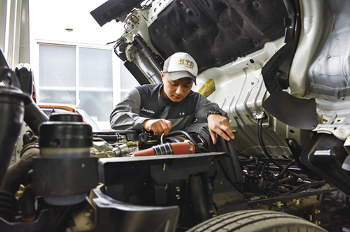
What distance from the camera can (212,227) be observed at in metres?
0.82

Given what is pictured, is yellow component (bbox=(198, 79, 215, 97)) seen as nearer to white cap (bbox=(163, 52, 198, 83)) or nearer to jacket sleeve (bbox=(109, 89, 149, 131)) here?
white cap (bbox=(163, 52, 198, 83))

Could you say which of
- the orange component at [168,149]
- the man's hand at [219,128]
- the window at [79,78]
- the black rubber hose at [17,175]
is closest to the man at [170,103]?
the man's hand at [219,128]

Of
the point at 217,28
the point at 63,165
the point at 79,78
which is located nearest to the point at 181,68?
the point at 217,28

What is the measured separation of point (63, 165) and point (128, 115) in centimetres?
141

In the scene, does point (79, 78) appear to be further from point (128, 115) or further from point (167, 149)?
point (167, 149)

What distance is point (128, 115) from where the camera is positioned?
1.92 m

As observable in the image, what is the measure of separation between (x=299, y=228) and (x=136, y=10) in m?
2.46

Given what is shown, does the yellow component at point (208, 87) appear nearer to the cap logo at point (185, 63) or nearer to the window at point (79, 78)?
the cap logo at point (185, 63)

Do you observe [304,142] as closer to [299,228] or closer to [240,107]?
[240,107]

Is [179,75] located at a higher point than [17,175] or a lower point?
higher

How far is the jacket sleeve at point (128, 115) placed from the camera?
1818 millimetres

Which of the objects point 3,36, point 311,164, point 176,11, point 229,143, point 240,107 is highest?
point 176,11

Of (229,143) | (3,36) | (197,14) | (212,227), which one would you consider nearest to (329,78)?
(229,143)

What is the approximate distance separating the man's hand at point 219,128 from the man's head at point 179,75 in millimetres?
599
